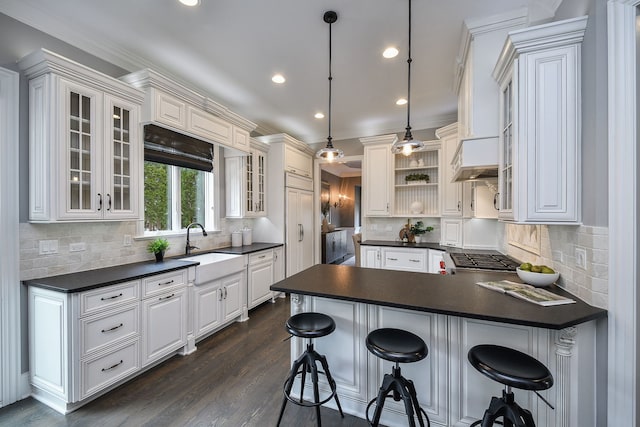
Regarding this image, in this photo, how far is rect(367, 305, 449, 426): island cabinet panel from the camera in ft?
5.44

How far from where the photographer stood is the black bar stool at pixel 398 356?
1.40m

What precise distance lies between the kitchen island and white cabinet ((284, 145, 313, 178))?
9.30 ft

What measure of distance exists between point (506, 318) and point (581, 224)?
0.77 metres

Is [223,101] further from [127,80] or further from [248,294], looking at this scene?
[248,294]

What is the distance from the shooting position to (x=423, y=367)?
170 centimetres

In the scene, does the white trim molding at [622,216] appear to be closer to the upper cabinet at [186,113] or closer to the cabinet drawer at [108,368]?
the cabinet drawer at [108,368]

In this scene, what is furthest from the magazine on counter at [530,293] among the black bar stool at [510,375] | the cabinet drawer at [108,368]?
the cabinet drawer at [108,368]

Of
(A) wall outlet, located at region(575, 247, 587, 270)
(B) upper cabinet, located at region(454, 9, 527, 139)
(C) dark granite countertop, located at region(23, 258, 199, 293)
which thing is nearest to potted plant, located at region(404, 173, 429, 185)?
(B) upper cabinet, located at region(454, 9, 527, 139)

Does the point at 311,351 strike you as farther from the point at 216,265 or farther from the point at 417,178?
the point at 417,178

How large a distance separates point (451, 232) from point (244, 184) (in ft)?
10.4

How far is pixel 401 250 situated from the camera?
13.8ft

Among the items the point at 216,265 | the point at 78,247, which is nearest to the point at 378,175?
the point at 216,265

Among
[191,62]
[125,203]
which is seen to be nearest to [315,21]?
[191,62]

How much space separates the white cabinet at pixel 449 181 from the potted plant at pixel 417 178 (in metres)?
0.43
